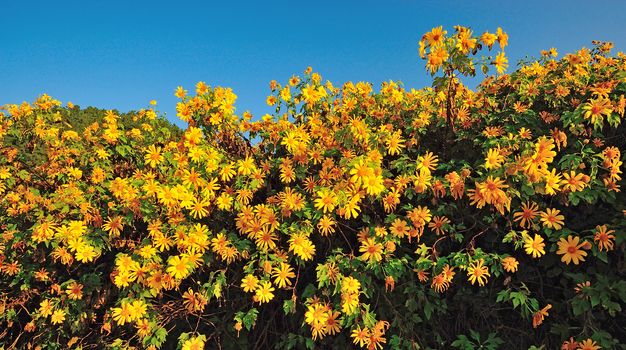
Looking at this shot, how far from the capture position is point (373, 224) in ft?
9.82

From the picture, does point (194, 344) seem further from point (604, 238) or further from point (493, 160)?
point (604, 238)

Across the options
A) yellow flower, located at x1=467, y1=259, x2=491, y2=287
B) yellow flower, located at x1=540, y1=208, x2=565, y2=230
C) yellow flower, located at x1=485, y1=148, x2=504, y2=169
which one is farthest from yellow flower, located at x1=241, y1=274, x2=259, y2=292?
yellow flower, located at x1=540, y1=208, x2=565, y2=230

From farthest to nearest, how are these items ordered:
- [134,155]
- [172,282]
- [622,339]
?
[134,155] → [172,282] → [622,339]

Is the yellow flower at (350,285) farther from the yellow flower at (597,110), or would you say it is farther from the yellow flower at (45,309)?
the yellow flower at (45,309)

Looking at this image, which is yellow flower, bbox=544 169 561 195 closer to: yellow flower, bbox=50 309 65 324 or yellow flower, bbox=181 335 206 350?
yellow flower, bbox=181 335 206 350

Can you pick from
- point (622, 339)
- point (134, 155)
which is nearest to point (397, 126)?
point (622, 339)

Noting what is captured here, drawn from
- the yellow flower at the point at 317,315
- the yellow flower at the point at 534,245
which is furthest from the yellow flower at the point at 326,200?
the yellow flower at the point at 534,245

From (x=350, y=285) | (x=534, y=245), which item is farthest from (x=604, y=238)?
(x=350, y=285)

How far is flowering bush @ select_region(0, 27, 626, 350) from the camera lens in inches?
105

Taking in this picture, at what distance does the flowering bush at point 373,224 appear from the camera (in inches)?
105

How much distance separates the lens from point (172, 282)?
3.16 metres

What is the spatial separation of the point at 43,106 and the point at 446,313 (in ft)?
15.0

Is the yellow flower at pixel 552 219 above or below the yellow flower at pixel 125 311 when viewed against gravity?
above

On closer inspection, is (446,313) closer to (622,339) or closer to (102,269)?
(622,339)
